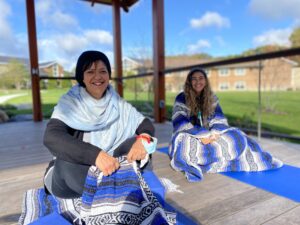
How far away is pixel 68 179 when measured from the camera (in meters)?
1.19

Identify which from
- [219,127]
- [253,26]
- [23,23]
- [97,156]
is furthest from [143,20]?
[253,26]

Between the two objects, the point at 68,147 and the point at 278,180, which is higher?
the point at 68,147

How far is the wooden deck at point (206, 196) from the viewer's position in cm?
123

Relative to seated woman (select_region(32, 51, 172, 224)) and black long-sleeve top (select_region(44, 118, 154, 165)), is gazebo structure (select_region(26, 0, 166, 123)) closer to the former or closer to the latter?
seated woman (select_region(32, 51, 172, 224))

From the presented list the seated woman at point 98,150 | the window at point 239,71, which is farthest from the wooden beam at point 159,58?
the seated woman at point 98,150

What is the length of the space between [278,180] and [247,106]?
6104 mm

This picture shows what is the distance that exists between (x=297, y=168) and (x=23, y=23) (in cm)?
544

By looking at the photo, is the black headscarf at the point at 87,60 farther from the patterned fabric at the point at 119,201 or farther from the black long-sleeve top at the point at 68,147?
the patterned fabric at the point at 119,201

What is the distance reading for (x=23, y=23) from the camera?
16.1ft

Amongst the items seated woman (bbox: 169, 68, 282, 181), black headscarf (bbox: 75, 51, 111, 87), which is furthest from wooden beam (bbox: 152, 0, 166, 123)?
black headscarf (bbox: 75, 51, 111, 87)

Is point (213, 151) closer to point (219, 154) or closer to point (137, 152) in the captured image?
point (219, 154)

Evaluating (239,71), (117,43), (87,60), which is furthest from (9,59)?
(239,71)

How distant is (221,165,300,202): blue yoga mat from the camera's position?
5.02 ft

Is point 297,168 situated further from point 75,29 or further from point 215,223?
point 75,29
